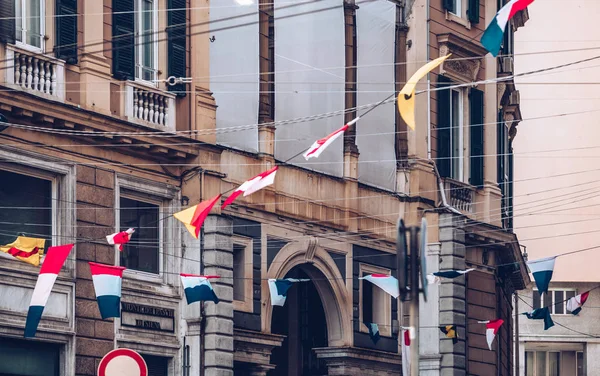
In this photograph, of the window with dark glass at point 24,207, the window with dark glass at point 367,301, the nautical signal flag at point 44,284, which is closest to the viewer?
the nautical signal flag at point 44,284

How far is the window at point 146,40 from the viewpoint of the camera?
116ft

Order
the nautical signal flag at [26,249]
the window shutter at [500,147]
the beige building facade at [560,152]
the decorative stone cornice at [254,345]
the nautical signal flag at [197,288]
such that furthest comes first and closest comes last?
the beige building facade at [560,152] < the window shutter at [500,147] < the decorative stone cornice at [254,345] < the nautical signal flag at [197,288] < the nautical signal flag at [26,249]

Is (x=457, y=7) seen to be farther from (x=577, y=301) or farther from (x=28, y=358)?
(x=28, y=358)

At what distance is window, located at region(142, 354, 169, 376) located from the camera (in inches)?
1368

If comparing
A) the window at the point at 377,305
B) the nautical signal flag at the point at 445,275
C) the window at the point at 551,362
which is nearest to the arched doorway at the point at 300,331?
the window at the point at 377,305

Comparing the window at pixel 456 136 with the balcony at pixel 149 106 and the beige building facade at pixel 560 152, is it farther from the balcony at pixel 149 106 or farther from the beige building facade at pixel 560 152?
the beige building facade at pixel 560 152

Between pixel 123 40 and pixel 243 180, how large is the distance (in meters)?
4.60

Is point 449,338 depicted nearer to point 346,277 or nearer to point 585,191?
point 346,277

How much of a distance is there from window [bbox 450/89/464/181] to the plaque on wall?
11.3 meters

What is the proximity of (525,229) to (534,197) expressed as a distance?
1.84m

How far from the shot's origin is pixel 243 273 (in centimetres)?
3722

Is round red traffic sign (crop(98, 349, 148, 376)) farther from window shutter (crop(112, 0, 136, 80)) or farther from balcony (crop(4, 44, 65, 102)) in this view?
window shutter (crop(112, 0, 136, 80))

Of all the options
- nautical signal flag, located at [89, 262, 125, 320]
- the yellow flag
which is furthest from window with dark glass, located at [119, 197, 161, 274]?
the yellow flag

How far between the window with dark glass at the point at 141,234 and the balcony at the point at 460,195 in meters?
10.2
